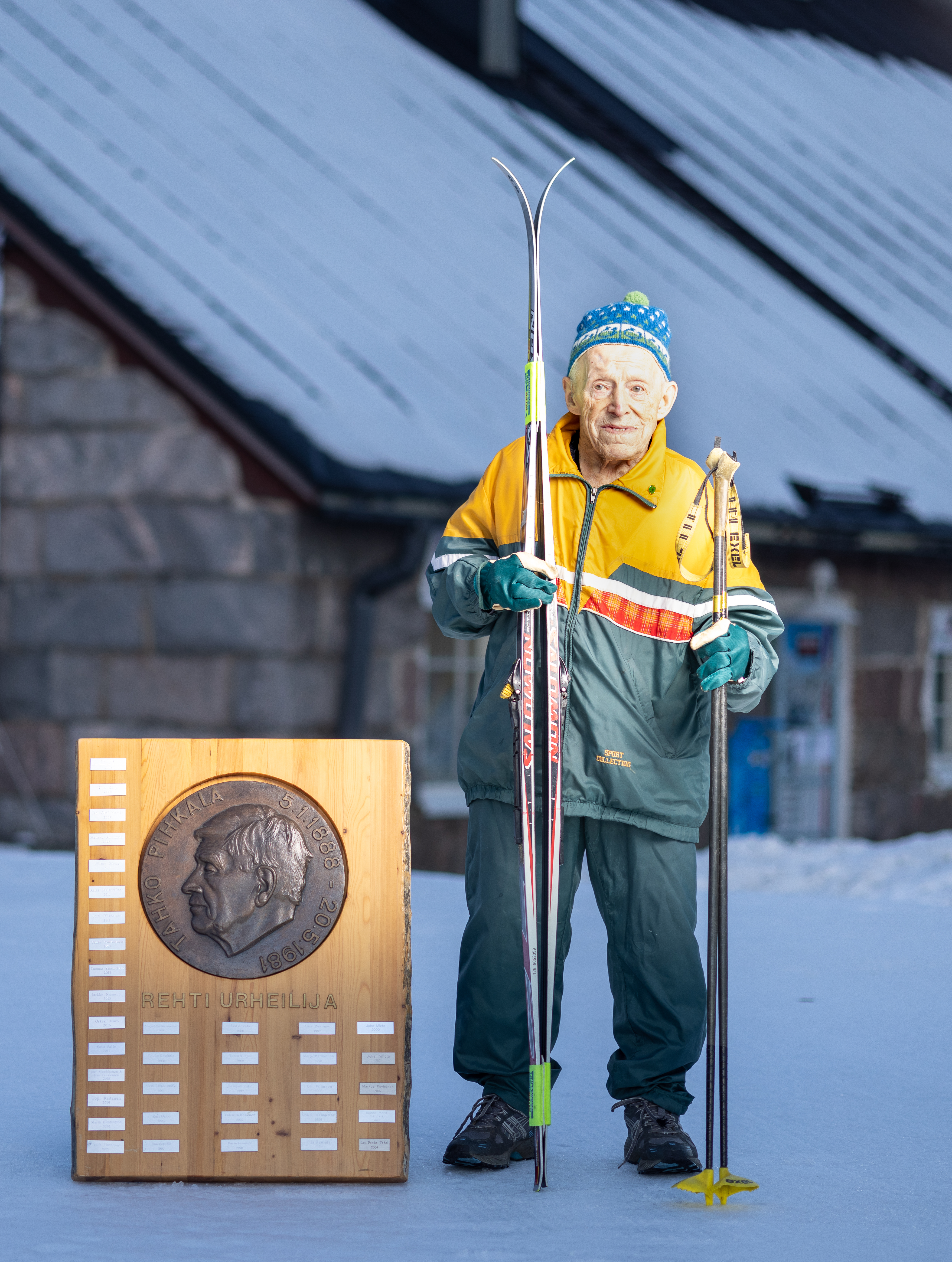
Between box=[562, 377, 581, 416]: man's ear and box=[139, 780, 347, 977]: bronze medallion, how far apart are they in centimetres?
91

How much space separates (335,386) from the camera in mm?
7883

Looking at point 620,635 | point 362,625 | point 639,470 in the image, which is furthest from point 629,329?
point 362,625

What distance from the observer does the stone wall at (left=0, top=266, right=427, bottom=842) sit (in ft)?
25.1

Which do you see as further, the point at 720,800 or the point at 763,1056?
the point at 763,1056

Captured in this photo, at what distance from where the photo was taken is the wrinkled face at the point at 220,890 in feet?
9.01

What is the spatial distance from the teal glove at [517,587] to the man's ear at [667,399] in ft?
1.41

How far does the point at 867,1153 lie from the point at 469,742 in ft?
3.64

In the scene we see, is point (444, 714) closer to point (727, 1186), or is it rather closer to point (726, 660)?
point (726, 660)

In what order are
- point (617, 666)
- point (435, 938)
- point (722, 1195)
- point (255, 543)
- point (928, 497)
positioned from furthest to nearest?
point (928, 497)
point (255, 543)
point (435, 938)
point (617, 666)
point (722, 1195)

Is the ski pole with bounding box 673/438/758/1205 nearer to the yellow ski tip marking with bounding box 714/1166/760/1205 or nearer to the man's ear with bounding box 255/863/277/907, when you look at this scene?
the yellow ski tip marking with bounding box 714/1166/760/1205

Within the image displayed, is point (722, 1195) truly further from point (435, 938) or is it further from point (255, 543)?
point (255, 543)

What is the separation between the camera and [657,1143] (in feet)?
9.43

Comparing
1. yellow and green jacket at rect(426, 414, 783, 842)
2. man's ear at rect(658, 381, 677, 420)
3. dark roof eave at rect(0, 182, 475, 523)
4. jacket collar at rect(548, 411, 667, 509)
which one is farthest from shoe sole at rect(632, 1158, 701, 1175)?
dark roof eave at rect(0, 182, 475, 523)

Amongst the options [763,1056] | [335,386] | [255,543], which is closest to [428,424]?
[335,386]
